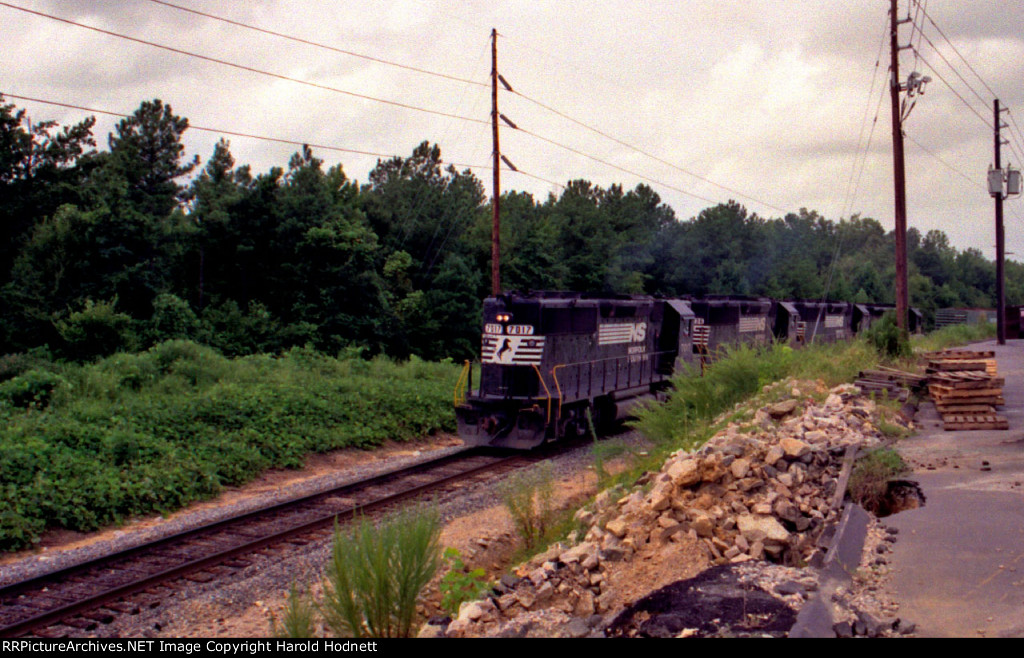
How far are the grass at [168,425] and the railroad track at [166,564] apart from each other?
1884 millimetres

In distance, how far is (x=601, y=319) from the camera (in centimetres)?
1673

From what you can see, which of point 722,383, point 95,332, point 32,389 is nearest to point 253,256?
point 95,332

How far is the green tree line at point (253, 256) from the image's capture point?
28719 mm

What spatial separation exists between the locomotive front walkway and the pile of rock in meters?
0.80

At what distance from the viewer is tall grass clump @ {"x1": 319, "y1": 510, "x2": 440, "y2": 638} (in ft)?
17.7

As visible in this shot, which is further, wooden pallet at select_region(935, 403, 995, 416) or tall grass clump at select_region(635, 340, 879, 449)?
wooden pallet at select_region(935, 403, 995, 416)

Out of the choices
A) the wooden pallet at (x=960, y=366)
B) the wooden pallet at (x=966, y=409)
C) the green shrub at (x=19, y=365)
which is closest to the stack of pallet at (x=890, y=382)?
the wooden pallet at (x=960, y=366)

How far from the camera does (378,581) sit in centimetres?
548

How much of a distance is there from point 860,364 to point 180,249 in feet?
90.4

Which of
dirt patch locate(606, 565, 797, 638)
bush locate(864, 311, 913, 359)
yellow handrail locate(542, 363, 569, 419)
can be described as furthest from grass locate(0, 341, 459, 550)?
bush locate(864, 311, 913, 359)

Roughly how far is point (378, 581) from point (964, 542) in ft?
16.1

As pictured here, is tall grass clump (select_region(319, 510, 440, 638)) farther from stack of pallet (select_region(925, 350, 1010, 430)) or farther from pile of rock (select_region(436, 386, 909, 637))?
stack of pallet (select_region(925, 350, 1010, 430))

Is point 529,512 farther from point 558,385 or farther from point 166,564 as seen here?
point 558,385

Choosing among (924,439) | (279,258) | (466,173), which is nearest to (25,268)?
(279,258)
